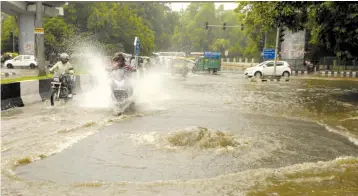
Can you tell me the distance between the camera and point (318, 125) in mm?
9320

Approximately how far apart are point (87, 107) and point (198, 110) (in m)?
3.41

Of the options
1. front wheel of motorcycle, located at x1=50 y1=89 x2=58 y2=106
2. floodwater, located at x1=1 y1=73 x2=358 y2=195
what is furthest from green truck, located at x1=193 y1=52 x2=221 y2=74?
floodwater, located at x1=1 y1=73 x2=358 y2=195

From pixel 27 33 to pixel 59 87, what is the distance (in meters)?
28.6

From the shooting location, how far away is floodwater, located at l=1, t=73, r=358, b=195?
4.76m

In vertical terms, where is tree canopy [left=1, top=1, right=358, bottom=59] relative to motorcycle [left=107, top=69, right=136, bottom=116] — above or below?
above

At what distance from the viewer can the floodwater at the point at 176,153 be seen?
4758 mm

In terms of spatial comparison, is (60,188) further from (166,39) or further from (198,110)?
(166,39)

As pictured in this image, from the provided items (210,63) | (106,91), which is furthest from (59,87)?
(210,63)

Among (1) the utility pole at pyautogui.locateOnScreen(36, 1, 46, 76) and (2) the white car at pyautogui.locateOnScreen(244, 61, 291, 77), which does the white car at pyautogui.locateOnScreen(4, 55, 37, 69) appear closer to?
(1) the utility pole at pyautogui.locateOnScreen(36, 1, 46, 76)

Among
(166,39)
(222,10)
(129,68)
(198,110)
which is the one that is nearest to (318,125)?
(198,110)

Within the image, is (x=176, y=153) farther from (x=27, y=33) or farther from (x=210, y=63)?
(x=27, y=33)

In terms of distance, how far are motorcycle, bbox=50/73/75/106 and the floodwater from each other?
1449 millimetres

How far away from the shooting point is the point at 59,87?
1227 centimetres

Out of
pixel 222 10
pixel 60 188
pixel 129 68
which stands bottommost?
pixel 60 188
